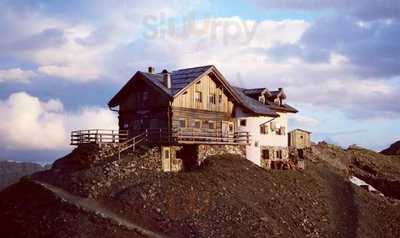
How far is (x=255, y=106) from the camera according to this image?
56344 mm

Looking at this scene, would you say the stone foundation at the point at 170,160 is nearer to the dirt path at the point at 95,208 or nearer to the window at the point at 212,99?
the window at the point at 212,99

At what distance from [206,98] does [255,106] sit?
647 cm

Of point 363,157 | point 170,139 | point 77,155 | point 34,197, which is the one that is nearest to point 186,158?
point 170,139

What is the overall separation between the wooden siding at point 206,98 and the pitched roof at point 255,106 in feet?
6.27

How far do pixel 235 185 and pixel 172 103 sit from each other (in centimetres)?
1081

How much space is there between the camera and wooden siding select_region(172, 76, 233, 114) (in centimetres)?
5083

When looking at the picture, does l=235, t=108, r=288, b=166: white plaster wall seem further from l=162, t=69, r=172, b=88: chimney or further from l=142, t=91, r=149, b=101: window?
l=142, t=91, r=149, b=101: window

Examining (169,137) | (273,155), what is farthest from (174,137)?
(273,155)

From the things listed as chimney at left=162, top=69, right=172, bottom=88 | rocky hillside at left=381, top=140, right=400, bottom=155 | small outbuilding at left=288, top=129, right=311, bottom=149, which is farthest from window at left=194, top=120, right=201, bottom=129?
rocky hillside at left=381, top=140, right=400, bottom=155

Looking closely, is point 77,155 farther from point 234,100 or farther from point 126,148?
point 234,100

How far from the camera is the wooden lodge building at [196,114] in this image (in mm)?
49406

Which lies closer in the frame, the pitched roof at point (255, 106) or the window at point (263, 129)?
the pitched roof at point (255, 106)

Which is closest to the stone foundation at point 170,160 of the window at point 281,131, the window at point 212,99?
the window at point 212,99

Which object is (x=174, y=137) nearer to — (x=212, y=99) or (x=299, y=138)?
(x=212, y=99)
